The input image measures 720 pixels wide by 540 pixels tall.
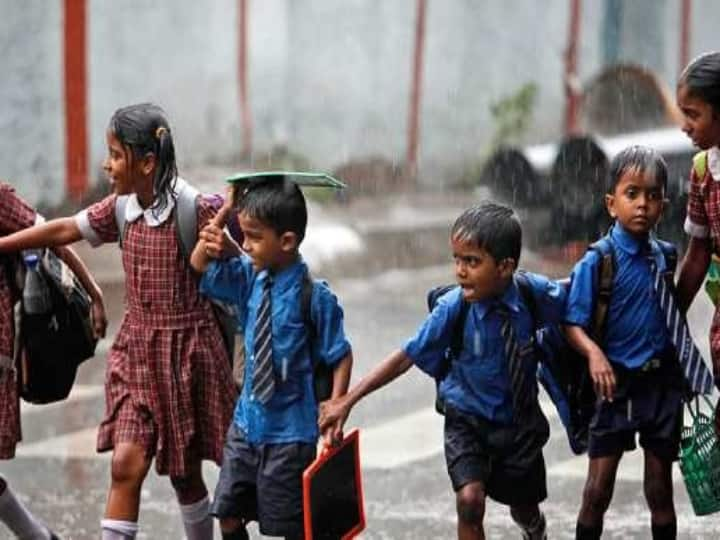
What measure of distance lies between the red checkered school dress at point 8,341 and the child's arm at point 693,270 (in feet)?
6.97

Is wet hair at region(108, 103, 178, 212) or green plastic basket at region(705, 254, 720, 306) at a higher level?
wet hair at region(108, 103, 178, 212)

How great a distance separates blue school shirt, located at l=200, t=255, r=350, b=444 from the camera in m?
6.02

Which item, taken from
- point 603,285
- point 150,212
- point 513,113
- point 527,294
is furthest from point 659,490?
point 513,113

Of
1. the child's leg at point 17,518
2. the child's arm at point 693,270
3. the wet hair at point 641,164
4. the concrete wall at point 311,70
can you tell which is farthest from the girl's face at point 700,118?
the concrete wall at point 311,70

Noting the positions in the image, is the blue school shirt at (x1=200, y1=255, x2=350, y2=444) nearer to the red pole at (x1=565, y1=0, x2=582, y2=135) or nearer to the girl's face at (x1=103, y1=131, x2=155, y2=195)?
the girl's face at (x1=103, y1=131, x2=155, y2=195)

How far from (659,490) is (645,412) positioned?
25 centimetres

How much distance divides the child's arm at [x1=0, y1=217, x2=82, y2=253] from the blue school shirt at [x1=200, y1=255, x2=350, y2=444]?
585mm

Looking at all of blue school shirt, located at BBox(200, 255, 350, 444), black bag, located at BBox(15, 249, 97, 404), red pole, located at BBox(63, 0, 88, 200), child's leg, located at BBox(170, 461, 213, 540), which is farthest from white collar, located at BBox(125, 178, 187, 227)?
red pole, located at BBox(63, 0, 88, 200)

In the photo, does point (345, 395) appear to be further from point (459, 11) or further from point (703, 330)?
point (459, 11)

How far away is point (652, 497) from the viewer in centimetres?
642

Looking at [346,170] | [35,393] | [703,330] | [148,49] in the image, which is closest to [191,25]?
[148,49]

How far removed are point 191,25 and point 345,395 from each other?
457 inches

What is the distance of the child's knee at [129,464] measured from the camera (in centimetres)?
625

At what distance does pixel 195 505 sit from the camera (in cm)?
650
